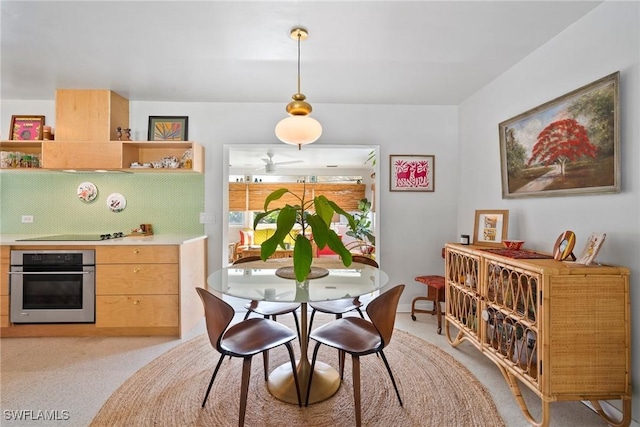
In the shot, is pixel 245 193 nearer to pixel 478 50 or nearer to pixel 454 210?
pixel 454 210

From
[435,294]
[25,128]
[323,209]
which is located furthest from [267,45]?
[25,128]

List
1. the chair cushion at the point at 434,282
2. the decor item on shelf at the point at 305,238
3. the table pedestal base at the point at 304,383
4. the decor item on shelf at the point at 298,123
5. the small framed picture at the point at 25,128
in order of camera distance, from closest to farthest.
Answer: the decor item on shelf at the point at 305,238
the table pedestal base at the point at 304,383
the decor item on shelf at the point at 298,123
the chair cushion at the point at 434,282
the small framed picture at the point at 25,128

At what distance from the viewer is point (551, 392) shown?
5.14 feet

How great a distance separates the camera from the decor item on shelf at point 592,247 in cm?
158

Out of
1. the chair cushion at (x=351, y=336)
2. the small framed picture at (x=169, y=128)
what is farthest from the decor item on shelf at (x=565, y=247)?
the small framed picture at (x=169, y=128)

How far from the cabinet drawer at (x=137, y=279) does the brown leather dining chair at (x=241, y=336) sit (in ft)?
4.13

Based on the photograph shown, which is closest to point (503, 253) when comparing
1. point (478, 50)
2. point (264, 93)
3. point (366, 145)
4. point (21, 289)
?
point (478, 50)

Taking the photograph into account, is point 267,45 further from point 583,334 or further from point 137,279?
point 583,334

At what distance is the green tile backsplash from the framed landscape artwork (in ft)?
10.3

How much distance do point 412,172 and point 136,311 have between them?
321 cm

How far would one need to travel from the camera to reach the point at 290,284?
1.84 m

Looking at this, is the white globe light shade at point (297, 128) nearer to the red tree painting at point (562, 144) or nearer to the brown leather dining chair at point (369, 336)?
the brown leather dining chair at point (369, 336)

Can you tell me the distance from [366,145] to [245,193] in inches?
190

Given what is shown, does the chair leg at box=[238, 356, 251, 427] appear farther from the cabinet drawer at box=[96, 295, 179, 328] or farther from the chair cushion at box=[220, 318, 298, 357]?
the cabinet drawer at box=[96, 295, 179, 328]
